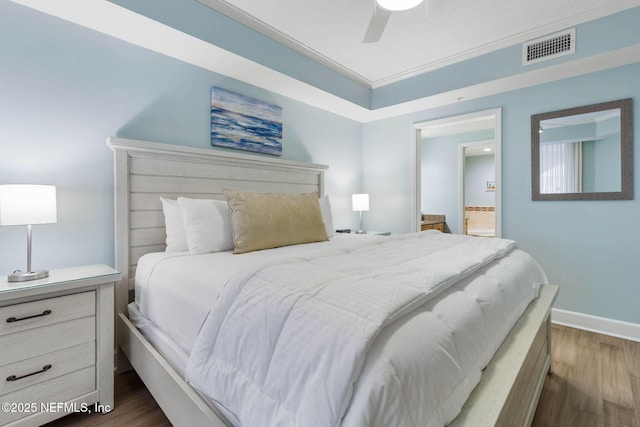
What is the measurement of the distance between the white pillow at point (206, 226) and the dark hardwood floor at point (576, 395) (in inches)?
34.8

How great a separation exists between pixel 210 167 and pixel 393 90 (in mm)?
2351

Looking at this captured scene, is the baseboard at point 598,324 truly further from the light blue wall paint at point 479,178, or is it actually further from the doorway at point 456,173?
the light blue wall paint at point 479,178

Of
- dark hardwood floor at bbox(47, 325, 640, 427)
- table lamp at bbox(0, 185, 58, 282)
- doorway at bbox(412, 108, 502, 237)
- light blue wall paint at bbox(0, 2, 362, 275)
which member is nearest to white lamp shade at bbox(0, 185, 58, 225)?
table lamp at bbox(0, 185, 58, 282)

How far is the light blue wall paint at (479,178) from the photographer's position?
6.83 metres

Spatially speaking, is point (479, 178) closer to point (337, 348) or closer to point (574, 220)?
point (574, 220)

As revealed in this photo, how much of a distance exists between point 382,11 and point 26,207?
210 cm

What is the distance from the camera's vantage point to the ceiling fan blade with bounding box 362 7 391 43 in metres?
1.70

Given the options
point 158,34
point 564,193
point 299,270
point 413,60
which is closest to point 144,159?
point 158,34

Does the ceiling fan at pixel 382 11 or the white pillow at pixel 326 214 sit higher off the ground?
the ceiling fan at pixel 382 11

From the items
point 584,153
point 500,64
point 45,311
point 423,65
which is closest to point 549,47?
point 500,64

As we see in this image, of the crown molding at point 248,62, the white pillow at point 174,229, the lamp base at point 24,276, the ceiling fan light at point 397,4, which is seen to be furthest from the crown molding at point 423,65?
the lamp base at point 24,276

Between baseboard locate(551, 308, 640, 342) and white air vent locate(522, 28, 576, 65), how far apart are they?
2.27 meters

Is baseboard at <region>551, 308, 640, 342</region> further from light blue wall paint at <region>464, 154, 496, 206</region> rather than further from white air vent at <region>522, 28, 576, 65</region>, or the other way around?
light blue wall paint at <region>464, 154, 496, 206</region>

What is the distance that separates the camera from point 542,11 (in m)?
2.33
